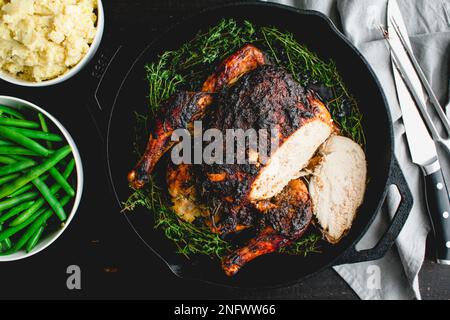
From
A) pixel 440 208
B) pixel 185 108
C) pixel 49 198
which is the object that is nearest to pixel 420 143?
pixel 440 208

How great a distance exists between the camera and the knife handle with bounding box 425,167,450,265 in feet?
6.23

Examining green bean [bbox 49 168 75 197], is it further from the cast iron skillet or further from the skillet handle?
the skillet handle

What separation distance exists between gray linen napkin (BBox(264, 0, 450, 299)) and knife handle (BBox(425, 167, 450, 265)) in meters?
0.05

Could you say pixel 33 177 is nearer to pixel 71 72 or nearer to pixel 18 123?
pixel 18 123

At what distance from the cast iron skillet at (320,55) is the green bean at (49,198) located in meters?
0.23

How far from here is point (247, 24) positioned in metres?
1.84

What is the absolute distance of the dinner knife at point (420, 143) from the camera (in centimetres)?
189

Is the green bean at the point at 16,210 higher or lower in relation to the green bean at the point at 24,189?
lower

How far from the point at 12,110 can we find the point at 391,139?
148 centimetres

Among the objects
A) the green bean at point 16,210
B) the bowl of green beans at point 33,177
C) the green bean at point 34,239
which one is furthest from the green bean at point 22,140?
the green bean at point 34,239

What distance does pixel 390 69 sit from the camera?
1920mm

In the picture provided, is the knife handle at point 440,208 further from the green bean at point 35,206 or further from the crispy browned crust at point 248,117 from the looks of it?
the green bean at point 35,206
